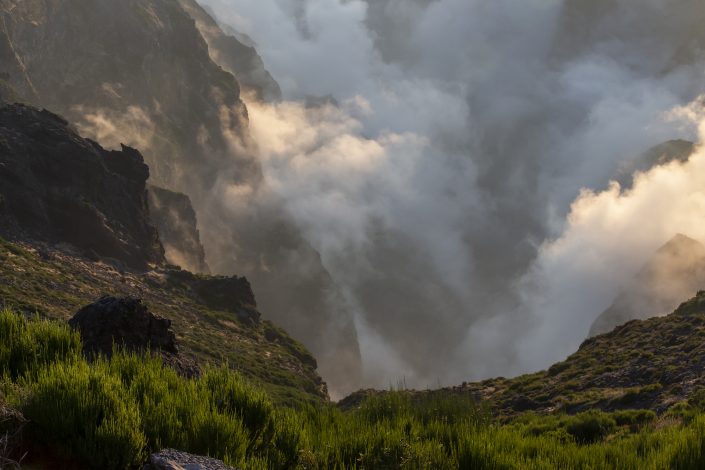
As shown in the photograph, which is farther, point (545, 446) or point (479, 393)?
point (479, 393)

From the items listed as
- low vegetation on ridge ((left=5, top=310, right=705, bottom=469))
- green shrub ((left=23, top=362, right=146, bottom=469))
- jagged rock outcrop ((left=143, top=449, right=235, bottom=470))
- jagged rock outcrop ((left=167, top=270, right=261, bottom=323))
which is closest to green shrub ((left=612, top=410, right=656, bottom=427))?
low vegetation on ridge ((left=5, top=310, right=705, bottom=469))

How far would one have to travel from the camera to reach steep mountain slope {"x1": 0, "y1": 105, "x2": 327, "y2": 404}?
390 ft

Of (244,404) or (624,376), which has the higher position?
(624,376)

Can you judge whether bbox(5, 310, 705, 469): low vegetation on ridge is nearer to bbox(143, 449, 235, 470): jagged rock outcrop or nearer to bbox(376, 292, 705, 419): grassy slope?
bbox(143, 449, 235, 470): jagged rock outcrop

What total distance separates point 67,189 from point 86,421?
151 metres

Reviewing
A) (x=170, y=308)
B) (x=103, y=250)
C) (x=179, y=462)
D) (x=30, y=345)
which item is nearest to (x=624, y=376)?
(x=30, y=345)

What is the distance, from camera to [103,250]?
148 meters

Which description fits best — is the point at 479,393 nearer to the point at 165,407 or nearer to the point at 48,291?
the point at 165,407

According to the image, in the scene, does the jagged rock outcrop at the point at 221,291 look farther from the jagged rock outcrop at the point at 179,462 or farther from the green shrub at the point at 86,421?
the jagged rock outcrop at the point at 179,462

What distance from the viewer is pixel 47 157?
141875 mm

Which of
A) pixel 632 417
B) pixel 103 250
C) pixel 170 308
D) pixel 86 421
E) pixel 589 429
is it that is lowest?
pixel 86 421

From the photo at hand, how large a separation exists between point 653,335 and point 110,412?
64.5m

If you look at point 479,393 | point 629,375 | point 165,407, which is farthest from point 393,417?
point 479,393

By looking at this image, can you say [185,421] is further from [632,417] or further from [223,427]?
[632,417]
